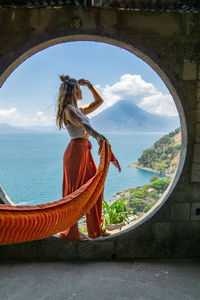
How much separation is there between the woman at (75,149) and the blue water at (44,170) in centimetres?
832

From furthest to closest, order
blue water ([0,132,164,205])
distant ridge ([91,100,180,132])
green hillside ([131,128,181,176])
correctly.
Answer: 1. distant ridge ([91,100,180,132])
2. green hillside ([131,128,181,176])
3. blue water ([0,132,164,205])

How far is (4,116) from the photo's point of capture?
164ft

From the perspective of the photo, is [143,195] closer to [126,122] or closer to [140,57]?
[140,57]

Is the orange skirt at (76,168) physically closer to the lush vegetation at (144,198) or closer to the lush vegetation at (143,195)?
the lush vegetation at (143,195)

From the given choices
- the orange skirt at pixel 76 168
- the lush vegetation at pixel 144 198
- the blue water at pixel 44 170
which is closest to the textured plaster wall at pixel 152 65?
the orange skirt at pixel 76 168

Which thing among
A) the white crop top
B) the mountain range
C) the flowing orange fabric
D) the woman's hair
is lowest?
the flowing orange fabric

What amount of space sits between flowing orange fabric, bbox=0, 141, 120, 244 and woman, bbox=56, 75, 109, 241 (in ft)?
0.83

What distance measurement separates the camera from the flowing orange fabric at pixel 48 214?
1604mm

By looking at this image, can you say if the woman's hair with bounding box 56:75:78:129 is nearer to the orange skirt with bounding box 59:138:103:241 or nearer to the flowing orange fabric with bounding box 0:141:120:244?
the orange skirt with bounding box 59:138:103:241

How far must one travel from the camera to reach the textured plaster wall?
2.04 meters

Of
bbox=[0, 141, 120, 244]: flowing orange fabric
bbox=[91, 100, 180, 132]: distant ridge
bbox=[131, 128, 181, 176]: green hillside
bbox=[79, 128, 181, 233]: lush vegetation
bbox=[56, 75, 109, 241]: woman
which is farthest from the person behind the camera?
bbox=[91, 100, 180, 132]: distant ridge

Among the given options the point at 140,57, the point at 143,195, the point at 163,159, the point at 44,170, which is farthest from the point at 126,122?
the point at 140,57

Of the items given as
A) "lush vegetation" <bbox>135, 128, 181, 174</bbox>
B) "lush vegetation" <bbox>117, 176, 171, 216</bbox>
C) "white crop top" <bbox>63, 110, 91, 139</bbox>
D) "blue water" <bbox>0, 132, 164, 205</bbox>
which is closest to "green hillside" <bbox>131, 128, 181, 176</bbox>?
"lush vegetation" <bbox>135, 128, 181, 174</bbox>

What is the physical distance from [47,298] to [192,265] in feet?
4.07
